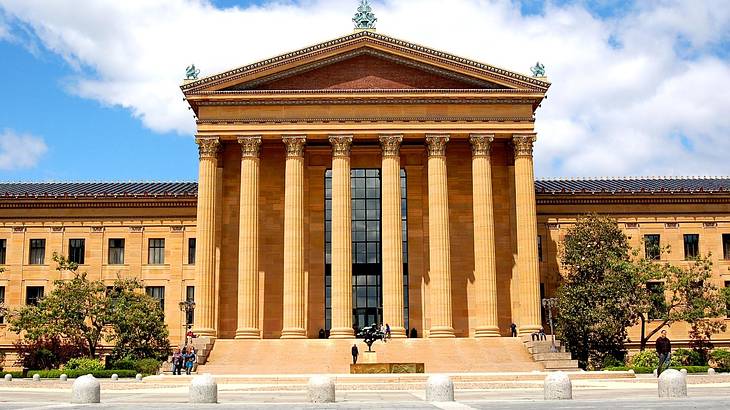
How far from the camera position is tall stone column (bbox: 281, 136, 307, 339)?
61.8 metres

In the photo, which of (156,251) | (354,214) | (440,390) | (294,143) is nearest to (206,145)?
(294,143)

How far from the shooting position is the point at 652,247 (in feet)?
217

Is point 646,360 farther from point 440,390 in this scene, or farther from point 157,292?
point 157,292

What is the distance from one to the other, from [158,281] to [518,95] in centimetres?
3031

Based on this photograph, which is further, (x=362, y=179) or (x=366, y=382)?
(x=362, y=179)

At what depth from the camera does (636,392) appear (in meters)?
35.1

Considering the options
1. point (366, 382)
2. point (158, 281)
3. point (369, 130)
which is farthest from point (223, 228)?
point (366, 382)

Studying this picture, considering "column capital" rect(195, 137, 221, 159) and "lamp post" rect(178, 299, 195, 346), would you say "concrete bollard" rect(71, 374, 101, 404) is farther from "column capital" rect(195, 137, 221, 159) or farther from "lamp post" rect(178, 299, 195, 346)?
"column capital" rect(195, 137, 221, 159)

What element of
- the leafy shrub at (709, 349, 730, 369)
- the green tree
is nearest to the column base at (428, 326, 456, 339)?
the green tree

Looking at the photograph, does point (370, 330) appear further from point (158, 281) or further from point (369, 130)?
point (158, 281)

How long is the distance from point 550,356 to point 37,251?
40.0 m

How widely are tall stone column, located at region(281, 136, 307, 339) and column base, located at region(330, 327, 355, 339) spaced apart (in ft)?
7.23

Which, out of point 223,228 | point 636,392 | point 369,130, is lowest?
point 636,392

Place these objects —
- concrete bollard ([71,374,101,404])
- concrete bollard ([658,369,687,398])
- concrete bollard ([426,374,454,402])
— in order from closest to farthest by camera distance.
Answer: concrete bollard ([71,374,101,404]) → concrete bollard ([426,374,454,402]) → concrete bollard ([658,369,687,398])
